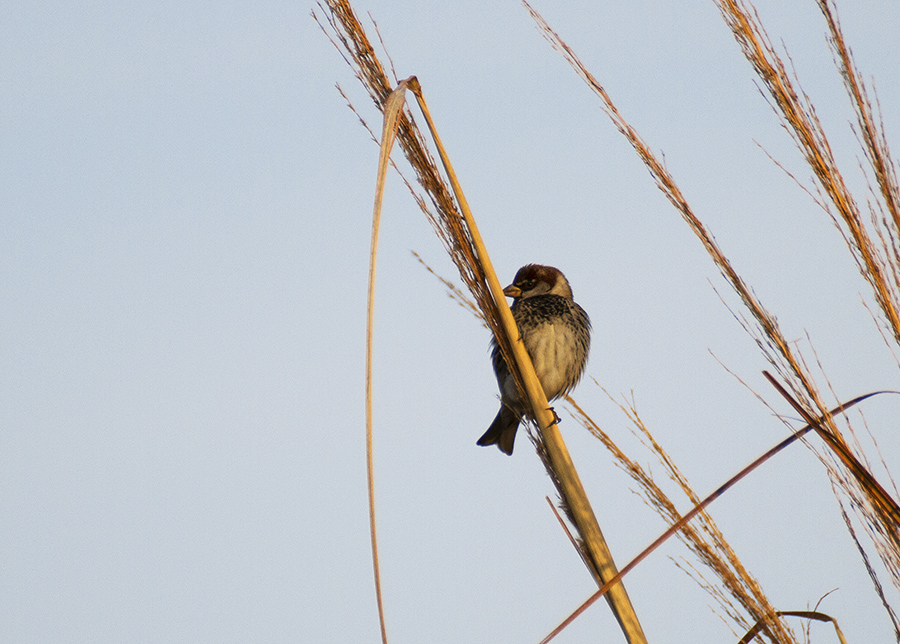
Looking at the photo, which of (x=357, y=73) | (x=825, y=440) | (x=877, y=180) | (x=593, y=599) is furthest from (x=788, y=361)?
(x=357, y=73)

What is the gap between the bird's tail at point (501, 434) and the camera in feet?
10.8

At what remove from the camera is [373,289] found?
0.92 metres

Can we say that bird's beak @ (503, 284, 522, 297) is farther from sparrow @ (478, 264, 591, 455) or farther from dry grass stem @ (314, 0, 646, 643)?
dry grass stem @ (314, 0, 646, 643)

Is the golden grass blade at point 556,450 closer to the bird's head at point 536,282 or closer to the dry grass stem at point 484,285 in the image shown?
the dry grass stem at point 484,285

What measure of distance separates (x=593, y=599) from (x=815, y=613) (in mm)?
454

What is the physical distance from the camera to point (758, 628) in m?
0.94

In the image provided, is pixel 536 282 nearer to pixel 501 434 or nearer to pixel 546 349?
pixel 546 349

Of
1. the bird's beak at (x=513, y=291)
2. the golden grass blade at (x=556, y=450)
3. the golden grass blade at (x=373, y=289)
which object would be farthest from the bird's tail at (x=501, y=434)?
the golden grass blade at (x=373, y=289)

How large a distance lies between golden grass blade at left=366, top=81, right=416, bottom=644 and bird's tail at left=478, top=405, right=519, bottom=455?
2.30 m

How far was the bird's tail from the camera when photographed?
330cm

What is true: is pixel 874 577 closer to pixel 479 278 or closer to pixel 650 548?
pixel 650 548

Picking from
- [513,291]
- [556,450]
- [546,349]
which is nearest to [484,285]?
[556,450]

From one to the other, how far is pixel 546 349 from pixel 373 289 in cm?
225

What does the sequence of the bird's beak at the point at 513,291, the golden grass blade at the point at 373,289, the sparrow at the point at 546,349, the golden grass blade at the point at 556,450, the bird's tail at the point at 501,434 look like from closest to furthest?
the golden grass blade at the point at 373,289
the golden grass blade at the point at 556,450
the sparrow at the point at 546,349
the bird's tail at the point at 501,434
the bird's beak at the point at 513,291
